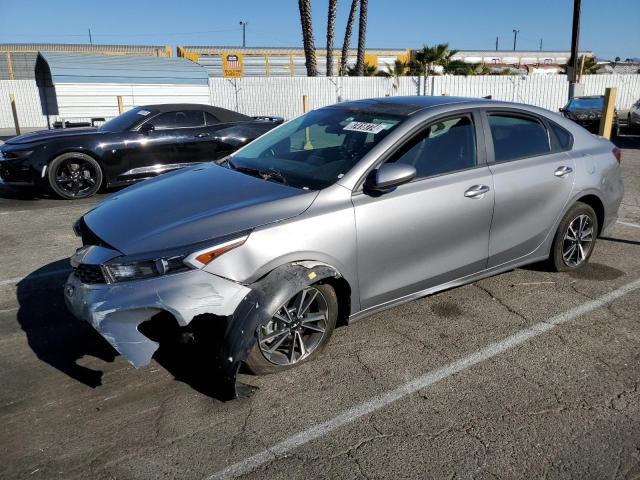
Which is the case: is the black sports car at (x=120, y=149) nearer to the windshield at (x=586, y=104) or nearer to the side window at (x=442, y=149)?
the side window at (x=442, y=149)

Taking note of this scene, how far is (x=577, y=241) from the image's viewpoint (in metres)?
4.95

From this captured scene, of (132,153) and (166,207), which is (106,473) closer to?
(166,207)

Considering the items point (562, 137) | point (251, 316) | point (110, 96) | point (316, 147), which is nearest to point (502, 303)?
point (562, 137)

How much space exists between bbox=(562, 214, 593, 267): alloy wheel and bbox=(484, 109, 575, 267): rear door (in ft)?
1.25

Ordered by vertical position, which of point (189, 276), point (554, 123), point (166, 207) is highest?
point (554, 123)

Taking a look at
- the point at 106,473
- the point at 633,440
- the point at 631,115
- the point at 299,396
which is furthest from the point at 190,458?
the point at 631,115

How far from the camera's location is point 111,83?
57.9 ft

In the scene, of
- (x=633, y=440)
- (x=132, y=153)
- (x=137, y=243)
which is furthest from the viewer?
(x=132, y=153)

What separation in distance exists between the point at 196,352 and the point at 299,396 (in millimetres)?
817

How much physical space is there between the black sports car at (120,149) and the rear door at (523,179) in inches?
226

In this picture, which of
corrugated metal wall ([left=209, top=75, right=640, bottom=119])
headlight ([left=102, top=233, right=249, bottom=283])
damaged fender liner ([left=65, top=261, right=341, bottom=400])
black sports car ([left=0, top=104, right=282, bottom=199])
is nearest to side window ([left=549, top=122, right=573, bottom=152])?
damaged fender liner ([left=65, top=261, right=341, bottom=400])

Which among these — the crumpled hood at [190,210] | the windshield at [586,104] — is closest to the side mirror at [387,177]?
the crumpled hood at [190,210]

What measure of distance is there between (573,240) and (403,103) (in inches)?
80.5

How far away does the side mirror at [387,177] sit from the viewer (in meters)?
3.44
